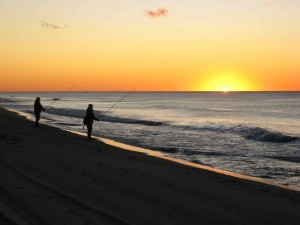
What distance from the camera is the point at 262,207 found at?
696 centimetres

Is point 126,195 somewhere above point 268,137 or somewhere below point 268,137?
below

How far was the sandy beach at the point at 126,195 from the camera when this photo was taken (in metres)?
5.71

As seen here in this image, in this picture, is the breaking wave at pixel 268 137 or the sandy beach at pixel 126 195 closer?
the sandy beach at pixel 126 195

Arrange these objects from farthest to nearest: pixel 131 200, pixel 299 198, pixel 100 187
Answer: pixel 299 198, pixel 100 187, pixel 131 200

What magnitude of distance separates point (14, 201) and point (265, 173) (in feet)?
27.3

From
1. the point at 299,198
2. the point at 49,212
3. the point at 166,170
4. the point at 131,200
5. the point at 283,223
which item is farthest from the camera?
the point at 166,170

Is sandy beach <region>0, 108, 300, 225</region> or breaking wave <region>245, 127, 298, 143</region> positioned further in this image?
breaking wave <region>245, 127, 298, 143</region>

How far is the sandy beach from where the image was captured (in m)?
5.71

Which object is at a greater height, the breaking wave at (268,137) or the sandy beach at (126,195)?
the breaking wave at (268,137)

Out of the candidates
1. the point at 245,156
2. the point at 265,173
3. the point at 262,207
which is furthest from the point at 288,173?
the point at 262,207

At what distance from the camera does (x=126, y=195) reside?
7.13 metres

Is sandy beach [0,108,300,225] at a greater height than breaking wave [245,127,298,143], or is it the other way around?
breaking wave [245,127,298,143]

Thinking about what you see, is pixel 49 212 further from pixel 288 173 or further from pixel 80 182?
pixel 288 173

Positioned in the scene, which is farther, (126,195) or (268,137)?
(268,137)
